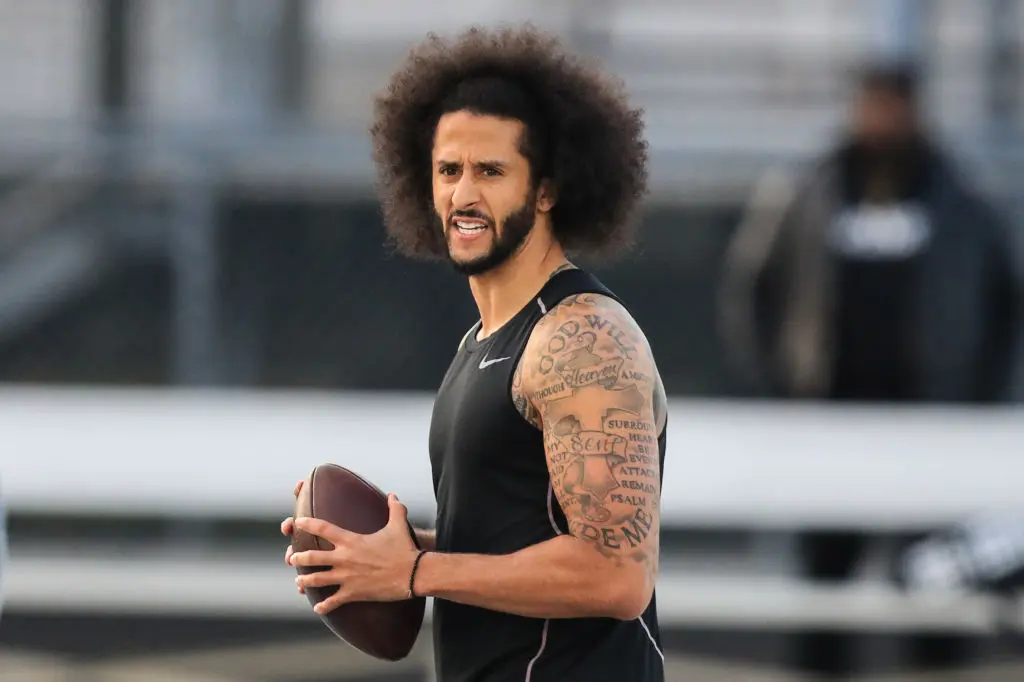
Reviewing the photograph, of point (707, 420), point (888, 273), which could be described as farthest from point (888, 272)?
point (707, 420)

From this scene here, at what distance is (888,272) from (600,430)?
12.0ft

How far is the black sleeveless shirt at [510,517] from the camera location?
221 centimetres

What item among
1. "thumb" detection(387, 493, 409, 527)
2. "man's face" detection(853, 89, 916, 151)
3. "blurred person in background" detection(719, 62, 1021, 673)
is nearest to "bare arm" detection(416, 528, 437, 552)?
"thumb" detection(387, 493, 409, 527)

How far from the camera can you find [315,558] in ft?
7.27

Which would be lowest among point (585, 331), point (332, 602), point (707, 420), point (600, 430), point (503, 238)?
point (707, 420)

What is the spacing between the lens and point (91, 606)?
5359mm

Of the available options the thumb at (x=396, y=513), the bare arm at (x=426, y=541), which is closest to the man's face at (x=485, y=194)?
the thumb at (x=396, y=513)

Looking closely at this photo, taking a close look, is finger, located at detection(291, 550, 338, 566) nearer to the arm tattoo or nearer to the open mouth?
the arm tattoo

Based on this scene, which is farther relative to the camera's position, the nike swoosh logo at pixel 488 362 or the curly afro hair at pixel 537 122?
the curly afro hair at pixel 537 122

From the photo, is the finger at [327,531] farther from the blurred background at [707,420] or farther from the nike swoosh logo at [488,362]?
the blurred background at [707,420]

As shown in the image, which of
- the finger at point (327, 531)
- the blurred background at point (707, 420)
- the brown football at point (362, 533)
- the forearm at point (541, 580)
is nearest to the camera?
the forearm at point (541, 580)

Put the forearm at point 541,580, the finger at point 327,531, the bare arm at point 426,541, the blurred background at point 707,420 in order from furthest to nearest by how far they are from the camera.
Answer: the blurred background at point 707,420
the bare arm at point 426,541
the finger at point 327,531
the forearm at point 541,580

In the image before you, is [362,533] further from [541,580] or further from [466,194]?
[466,194]

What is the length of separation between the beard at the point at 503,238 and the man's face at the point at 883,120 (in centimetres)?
352
